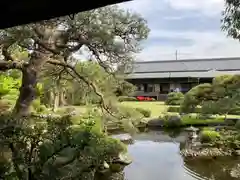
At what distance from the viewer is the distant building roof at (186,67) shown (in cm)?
3012

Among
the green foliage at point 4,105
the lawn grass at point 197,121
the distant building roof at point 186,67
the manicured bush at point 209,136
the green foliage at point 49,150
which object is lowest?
the manicured bush at point 209,136

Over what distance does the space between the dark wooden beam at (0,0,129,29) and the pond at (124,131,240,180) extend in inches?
256

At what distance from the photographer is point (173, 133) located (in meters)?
14.4

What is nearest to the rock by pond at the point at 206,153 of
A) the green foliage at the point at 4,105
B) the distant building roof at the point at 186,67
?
the green foliage at the point at 4,105

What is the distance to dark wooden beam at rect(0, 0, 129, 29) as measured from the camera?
140cm

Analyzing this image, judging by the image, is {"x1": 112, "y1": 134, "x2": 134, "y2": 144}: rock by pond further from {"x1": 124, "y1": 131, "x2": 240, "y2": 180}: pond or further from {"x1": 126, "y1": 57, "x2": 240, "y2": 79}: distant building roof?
{"x1": 126, "y1": 57, "x2": 240, "y2": 79}: distant building roof

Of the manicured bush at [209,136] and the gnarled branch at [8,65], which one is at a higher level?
the gnarled branch at [8,65]

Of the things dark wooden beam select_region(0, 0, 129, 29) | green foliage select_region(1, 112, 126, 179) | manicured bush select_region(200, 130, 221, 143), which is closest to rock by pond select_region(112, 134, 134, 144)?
manicured bush select_region(200, 130, 221, 143)

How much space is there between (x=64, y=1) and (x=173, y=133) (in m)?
13.4

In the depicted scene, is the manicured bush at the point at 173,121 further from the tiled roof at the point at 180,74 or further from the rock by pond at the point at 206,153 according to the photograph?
the tiled roof at the point at 180,74

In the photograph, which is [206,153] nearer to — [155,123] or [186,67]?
[155,123]

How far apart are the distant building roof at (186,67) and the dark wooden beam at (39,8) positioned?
27577mm

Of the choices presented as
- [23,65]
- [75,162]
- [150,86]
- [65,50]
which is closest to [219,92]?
[65,50]

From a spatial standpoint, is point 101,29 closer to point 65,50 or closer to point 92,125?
point 65,50
